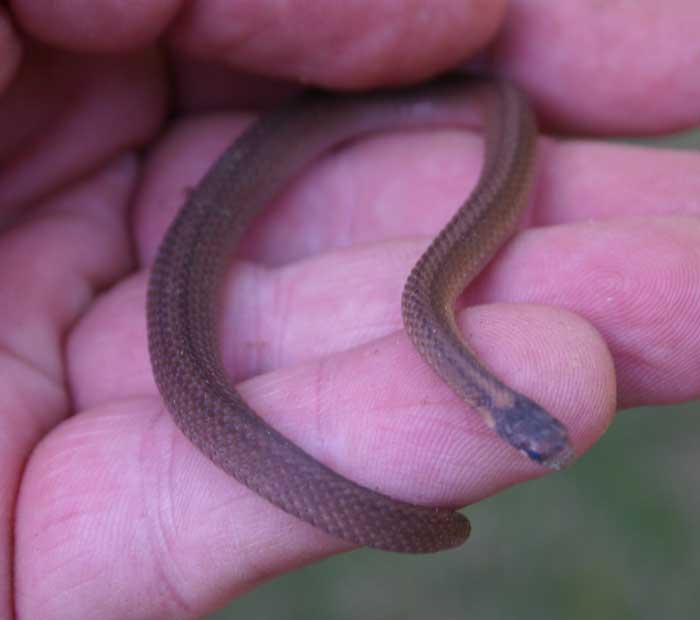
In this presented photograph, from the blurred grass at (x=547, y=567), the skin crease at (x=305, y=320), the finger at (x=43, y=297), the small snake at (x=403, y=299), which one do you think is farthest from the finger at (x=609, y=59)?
the finger at (x=43, y=297)

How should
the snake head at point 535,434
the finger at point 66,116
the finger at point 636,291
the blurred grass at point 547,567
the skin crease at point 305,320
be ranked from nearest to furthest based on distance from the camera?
the snake head at point 535,434, the skin crease at point 305,320, the finger at point 636,291, the finger at point 66,116, the blurred grass at point 547,567

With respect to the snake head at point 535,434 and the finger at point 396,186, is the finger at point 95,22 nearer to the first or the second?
the finger at point 396,186

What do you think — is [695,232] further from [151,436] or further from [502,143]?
[151,436]

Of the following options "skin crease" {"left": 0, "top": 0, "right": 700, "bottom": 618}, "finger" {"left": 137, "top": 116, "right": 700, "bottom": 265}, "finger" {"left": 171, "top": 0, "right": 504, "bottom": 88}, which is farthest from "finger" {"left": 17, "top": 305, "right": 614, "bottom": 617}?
"finger" {"left": 171, "top": 0, "right": 504, "bottom": 88}

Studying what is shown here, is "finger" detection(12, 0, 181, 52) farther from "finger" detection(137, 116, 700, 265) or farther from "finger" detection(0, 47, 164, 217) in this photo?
"finger" detection(137, 116, 700, 265)

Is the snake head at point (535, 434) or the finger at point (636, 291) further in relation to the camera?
the finger at point (636, 291)

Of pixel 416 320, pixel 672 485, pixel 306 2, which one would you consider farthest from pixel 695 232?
pixel 672 485

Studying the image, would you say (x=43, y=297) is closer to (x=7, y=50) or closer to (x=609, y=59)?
(x=7, y=50)
